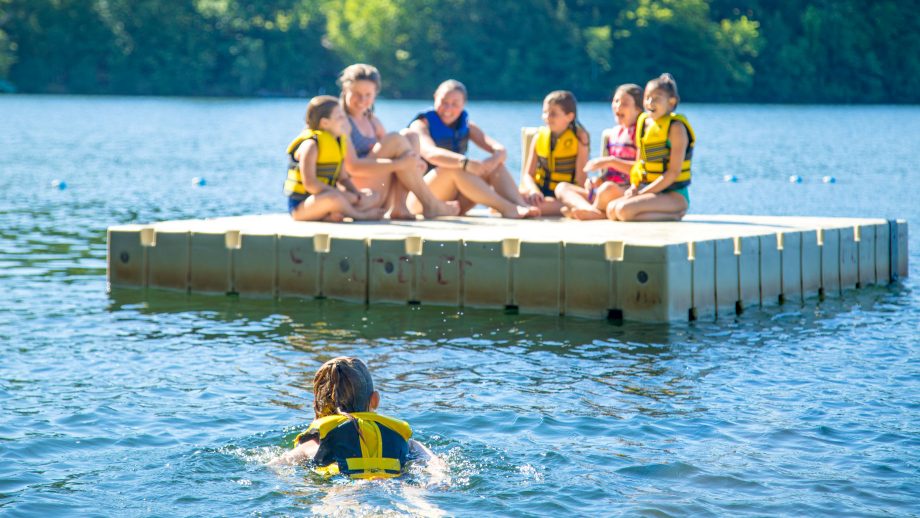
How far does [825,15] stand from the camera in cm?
8900

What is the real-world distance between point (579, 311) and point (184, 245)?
3.84 metres

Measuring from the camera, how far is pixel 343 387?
6.54 m

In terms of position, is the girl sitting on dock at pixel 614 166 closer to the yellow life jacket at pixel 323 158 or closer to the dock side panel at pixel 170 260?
the yellow life jacket at pixel 323 158

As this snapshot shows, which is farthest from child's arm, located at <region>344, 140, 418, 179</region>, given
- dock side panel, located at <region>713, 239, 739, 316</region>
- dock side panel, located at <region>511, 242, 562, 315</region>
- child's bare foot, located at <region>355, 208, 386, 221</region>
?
dock side panel, located at <region>713, 239, 739, 316</region>

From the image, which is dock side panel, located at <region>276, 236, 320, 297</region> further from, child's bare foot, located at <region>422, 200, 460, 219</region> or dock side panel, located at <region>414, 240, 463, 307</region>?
child's bare foot, located at <region>422, 200, 460, 219</region>

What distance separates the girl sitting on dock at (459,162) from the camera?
536 inches

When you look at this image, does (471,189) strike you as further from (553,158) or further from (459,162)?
(553,158)

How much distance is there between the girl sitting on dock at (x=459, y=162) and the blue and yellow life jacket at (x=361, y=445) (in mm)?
7145

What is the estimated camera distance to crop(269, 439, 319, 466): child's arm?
269 inches

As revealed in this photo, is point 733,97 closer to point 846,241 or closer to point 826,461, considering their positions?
point 846,241

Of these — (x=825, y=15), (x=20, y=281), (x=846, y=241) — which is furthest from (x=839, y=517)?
(x=825, y=15)

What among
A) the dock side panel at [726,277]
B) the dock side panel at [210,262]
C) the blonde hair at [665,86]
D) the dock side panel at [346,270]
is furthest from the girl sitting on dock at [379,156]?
the dock side panel at [726,277]

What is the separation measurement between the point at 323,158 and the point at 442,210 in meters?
1.62

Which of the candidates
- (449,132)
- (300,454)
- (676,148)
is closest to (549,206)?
(449,132)
